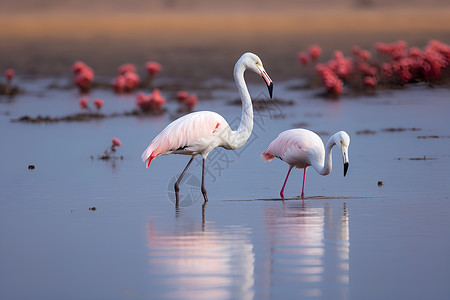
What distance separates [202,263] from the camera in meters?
6.64

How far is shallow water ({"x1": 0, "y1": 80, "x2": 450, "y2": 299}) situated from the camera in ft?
20.1

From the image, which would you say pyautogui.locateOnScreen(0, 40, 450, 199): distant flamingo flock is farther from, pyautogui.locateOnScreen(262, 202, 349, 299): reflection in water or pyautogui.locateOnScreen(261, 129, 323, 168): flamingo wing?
pyautogui.locateOnScreen(262, 202, 349, 299): reflection in water

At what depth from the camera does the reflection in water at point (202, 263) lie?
19.4ft

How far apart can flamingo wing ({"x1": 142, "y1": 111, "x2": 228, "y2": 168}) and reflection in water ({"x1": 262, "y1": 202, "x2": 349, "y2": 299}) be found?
1.26m

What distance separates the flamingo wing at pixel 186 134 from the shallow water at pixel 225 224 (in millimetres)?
439

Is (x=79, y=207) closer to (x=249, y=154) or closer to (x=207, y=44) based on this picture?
(x=249, y=154)

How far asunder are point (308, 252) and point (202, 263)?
77cm

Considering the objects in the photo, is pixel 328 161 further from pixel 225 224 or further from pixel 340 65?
pixel 340 65

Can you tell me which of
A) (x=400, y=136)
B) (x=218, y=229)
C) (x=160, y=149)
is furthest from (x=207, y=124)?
(x=400, y=136)

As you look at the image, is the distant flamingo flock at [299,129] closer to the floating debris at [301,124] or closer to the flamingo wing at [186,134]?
the flamingo wing at [186,134]

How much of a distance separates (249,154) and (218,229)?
488cm

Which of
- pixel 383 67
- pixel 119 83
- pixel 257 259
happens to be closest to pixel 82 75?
pixel 119 83

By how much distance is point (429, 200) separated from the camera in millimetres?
8961

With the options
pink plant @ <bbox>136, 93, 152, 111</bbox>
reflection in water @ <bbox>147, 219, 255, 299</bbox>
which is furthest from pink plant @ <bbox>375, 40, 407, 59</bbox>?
reflection in water @ <bbox>147, 219, 255, 299</bbox>
